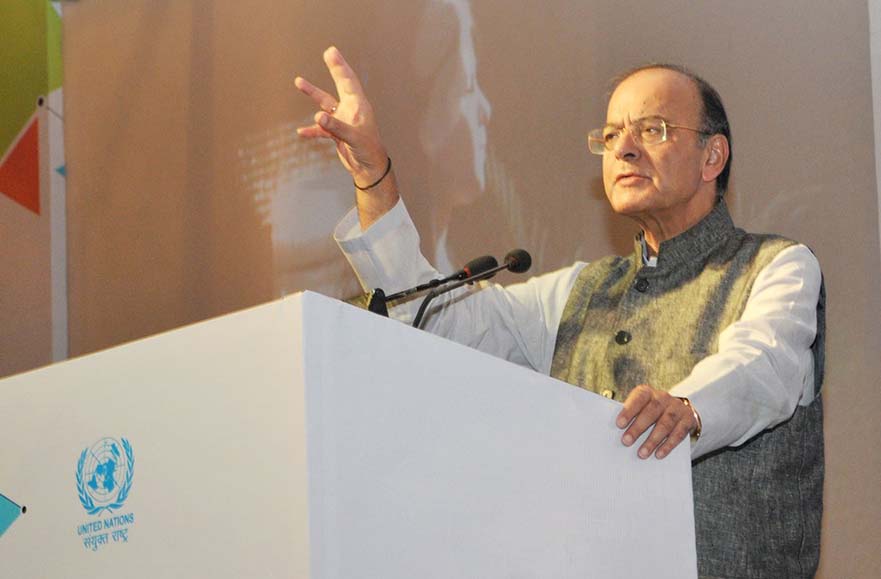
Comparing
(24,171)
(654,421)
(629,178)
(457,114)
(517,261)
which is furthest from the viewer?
(24,171)

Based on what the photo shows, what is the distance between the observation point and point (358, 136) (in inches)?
83.7

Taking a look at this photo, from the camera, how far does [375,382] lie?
1.22 meters

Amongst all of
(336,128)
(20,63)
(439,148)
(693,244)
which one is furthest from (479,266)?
(20,63)

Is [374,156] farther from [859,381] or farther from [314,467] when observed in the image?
[859,381]

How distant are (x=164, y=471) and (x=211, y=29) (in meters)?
3.12

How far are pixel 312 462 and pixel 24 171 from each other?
11.3ft

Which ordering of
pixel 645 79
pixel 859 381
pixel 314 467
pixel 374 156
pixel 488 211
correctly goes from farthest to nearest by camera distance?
pixel 488 211, pixel 859 381, pixel 645 79, pixel 374 156, pixel 314 467

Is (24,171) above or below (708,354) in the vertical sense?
above

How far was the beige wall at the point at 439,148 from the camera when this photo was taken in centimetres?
A: 309

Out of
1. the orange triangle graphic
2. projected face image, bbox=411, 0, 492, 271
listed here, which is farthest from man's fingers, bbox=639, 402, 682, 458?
the orange triangle graphic

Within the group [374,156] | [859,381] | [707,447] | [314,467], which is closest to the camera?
[314,467]

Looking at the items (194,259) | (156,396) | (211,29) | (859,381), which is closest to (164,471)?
(156,396)

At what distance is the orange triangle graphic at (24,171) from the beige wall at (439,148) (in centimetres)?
12

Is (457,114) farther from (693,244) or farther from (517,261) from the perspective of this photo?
(517,261)
